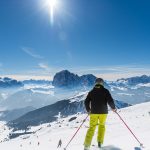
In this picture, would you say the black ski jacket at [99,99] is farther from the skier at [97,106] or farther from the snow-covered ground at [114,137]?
the snow-covered ground at [114,137]

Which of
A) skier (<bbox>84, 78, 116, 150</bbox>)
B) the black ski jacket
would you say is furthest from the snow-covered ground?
the black ski jacket

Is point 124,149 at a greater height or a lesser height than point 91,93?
lesser

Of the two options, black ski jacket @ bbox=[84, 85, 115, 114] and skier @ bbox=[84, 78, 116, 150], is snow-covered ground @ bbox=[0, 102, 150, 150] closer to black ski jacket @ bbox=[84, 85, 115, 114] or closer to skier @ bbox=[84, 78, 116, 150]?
skier @ bbox=[84, 78, 116, 150]

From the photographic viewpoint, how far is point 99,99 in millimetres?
15164

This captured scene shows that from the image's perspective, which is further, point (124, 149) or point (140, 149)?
point (124, 149)

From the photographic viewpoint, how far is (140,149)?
14977 millimetres

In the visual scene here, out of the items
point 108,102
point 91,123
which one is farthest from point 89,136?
point 108,102

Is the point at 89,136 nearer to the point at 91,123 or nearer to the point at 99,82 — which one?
the point at 91,123

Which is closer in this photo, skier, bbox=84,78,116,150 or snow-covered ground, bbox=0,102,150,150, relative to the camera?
skier, bbox=84,78,116,150

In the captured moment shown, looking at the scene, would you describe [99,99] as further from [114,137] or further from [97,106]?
[114,137]

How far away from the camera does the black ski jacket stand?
49.3ft

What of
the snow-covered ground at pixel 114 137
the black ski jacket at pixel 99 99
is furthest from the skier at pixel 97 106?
the snow-covered ground at pixel 114 137

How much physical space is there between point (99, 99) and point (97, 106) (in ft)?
1.32

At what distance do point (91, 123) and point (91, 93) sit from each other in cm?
156
